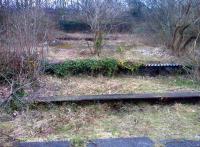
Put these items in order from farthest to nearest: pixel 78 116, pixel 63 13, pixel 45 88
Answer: pixel 63 13 → pixel 45 88 → pixel 78 116

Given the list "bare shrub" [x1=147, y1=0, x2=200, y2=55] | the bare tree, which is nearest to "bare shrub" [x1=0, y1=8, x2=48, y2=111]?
the bare tree

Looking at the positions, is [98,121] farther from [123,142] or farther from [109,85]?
[109,85]

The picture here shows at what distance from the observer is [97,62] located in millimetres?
9453

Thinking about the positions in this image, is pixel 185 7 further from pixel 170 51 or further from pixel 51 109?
pixel 51 109

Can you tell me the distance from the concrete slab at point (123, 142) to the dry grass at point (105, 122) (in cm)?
17

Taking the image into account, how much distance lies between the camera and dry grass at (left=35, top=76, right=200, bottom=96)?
7.66 m

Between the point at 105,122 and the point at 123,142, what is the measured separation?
1.05m

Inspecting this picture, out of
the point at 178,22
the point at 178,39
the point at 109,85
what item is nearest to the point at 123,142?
the point at 109,85

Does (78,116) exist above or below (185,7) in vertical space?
below

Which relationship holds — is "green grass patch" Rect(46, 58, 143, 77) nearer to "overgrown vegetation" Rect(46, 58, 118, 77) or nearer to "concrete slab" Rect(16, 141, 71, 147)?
"overgrown vegetation" Rect(46, 58, 118, 77)

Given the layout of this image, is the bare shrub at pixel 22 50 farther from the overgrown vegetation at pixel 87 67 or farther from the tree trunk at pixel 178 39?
the tree trunk at pixel 178 39

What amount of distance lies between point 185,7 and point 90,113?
9874 mm

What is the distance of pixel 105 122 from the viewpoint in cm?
509

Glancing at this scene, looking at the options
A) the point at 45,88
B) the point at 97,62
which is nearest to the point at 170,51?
the point at 97,62
